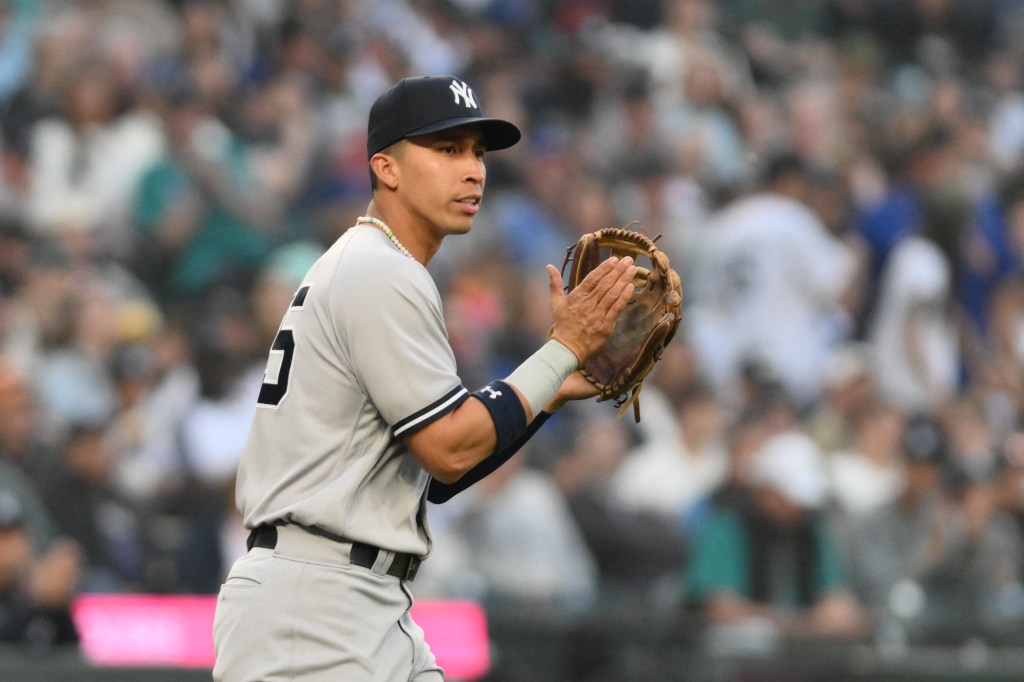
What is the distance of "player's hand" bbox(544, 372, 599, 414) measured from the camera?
391 cm

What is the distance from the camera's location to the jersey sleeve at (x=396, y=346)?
3.41 m

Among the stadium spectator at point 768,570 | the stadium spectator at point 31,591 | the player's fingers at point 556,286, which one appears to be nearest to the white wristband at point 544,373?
the player's fingers at point 556,286

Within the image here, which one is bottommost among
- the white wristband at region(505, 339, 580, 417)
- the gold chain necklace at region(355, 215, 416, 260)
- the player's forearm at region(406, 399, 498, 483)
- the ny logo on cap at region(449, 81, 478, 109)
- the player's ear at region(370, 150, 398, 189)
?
the player's forearm at region(406, 399, 498, 483)

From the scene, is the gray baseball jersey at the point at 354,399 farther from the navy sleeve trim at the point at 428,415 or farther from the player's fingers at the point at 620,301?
the player's fingers at the point at 620,301

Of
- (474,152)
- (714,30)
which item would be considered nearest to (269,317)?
(474,152)

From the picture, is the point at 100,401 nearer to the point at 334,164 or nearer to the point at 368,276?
the point at 334,164

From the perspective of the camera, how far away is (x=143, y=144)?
374 inches

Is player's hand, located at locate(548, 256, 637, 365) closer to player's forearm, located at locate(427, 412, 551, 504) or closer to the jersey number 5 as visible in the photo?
player's forearm, located at locate(427, 412, 551, 504)

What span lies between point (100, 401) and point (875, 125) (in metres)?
7.25

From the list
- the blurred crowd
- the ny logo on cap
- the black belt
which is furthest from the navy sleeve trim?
the blurred crowd

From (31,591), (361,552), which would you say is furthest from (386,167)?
(31,591)

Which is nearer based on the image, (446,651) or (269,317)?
(446,651)

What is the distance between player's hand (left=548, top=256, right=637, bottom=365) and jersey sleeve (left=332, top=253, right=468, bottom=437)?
293 mm

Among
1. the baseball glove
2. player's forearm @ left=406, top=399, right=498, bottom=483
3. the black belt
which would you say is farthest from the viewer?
the baseball glove
